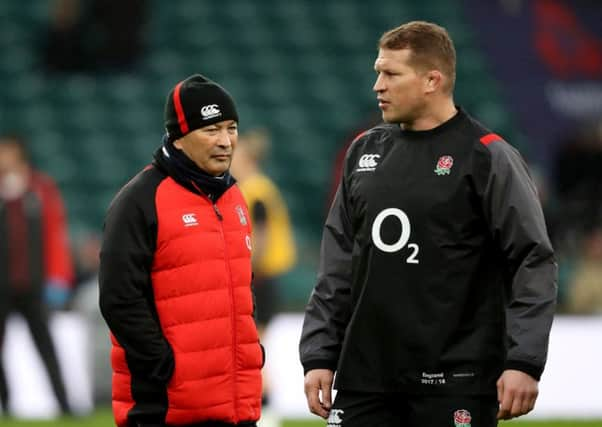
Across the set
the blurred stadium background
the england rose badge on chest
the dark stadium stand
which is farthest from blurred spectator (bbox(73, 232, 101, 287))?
the england rose badge on chest

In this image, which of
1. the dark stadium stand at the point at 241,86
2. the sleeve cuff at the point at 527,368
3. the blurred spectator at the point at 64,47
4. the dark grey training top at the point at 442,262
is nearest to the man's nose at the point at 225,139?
the dark grey training top at the point at 442,262

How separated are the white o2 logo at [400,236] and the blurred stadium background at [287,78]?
11.0m

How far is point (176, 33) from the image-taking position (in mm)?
18016

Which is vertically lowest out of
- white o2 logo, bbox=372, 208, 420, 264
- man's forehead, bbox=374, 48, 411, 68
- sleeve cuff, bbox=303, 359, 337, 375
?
sleeve cuff, bbox=303, 359, 337, 375

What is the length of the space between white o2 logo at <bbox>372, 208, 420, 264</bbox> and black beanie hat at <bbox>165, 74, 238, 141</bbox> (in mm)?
686

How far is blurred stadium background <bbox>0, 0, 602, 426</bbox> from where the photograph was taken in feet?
53.4

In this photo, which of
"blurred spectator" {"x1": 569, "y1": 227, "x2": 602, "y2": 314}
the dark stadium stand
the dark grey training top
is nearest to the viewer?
the dark grey training top

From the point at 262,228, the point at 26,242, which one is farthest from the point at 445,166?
the point at 26,242

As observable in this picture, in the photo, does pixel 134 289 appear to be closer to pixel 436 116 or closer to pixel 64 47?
pixel 436 116

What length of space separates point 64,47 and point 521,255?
13325mm

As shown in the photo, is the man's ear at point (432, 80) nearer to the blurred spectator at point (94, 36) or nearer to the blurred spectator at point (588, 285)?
the blurred spectator at point (588, 285)

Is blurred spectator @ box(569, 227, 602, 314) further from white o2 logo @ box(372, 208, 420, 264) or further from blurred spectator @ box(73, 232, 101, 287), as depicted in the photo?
white o2 logo @ box(372, 208, 420, 264)

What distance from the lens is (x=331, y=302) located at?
177 inches

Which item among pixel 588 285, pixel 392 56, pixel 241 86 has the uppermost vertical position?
pixel 392 56
